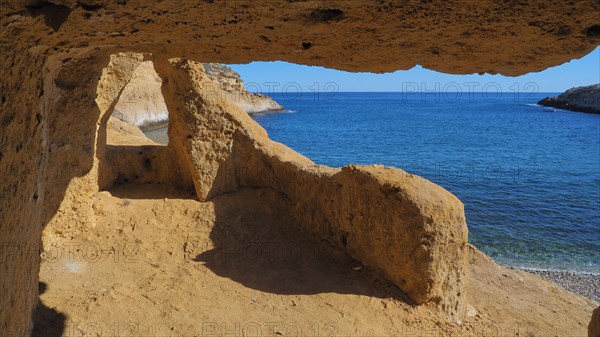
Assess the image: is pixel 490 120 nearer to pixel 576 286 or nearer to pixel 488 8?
pixel 576 286

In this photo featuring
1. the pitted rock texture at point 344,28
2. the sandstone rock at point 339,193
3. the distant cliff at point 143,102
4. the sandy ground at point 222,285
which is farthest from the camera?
the distant cliff at point 143,102

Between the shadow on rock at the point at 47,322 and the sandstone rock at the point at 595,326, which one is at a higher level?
the sandstone rock at the point at 595,326

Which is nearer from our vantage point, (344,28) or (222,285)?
(344,28)

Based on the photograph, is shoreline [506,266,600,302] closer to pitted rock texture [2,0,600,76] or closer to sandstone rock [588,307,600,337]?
sandstone rock [588,307,600,337]

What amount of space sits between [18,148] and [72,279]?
4.08m

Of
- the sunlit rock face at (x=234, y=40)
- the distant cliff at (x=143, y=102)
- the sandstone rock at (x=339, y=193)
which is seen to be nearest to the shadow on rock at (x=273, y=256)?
the sandstone rock at (x=339, y=193)

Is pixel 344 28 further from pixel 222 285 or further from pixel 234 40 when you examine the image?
pixel 222 285

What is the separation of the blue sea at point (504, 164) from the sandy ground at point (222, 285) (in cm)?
596

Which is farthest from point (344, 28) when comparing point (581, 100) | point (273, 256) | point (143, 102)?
point (581, 100)

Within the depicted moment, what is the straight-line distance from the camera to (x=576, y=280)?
499 inches

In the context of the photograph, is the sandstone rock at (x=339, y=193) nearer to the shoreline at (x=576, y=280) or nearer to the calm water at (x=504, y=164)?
the shoreline at (x=576, y=280)

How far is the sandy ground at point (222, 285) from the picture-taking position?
6133mm

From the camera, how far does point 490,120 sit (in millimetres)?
63969

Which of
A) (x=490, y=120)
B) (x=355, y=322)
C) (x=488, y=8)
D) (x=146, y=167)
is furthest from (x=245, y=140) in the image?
(x=490, y=120)
